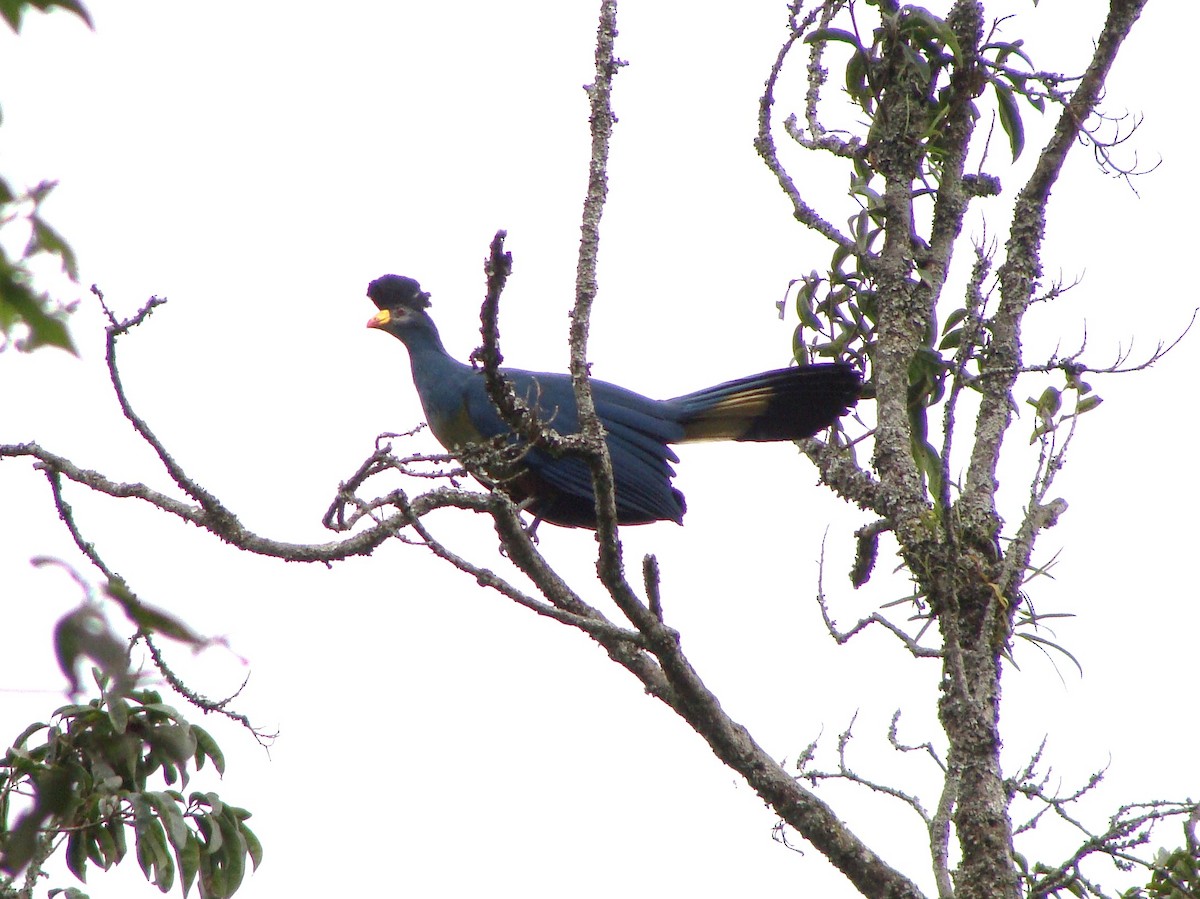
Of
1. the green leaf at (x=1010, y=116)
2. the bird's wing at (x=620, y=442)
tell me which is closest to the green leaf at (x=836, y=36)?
the green leaf at (x=1010, y=116)

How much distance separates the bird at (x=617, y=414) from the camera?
14.2ft

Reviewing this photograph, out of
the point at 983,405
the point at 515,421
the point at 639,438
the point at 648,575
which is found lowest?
the point at 648,575

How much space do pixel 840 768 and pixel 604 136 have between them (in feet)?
5.63

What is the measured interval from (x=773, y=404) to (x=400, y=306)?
63.4 inches

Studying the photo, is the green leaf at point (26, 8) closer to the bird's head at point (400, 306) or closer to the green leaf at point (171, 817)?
the green leaf at point (171, 817)

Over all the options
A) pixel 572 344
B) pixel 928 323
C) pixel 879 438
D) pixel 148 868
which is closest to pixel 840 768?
pixel 879 438

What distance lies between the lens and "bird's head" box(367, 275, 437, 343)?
17.2 feet

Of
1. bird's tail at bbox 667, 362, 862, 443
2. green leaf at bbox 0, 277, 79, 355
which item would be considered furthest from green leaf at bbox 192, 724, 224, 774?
green leaf at bbox 0, 277, 79, 355

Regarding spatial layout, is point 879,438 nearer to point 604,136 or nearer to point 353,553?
point 604,136

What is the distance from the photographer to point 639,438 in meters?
4.82

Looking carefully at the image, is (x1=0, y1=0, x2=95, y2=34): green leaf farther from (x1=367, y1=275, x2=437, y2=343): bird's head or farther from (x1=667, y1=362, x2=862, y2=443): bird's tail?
(x1=367, y1=275, x2=437, y2=343): bird's head

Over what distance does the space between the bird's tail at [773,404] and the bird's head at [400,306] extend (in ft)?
3.48

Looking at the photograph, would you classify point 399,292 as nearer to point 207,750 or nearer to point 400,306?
point 400,306

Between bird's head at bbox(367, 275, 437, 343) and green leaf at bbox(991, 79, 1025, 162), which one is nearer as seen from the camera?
green leaf at bbox(991, 79, 1025, 162)
